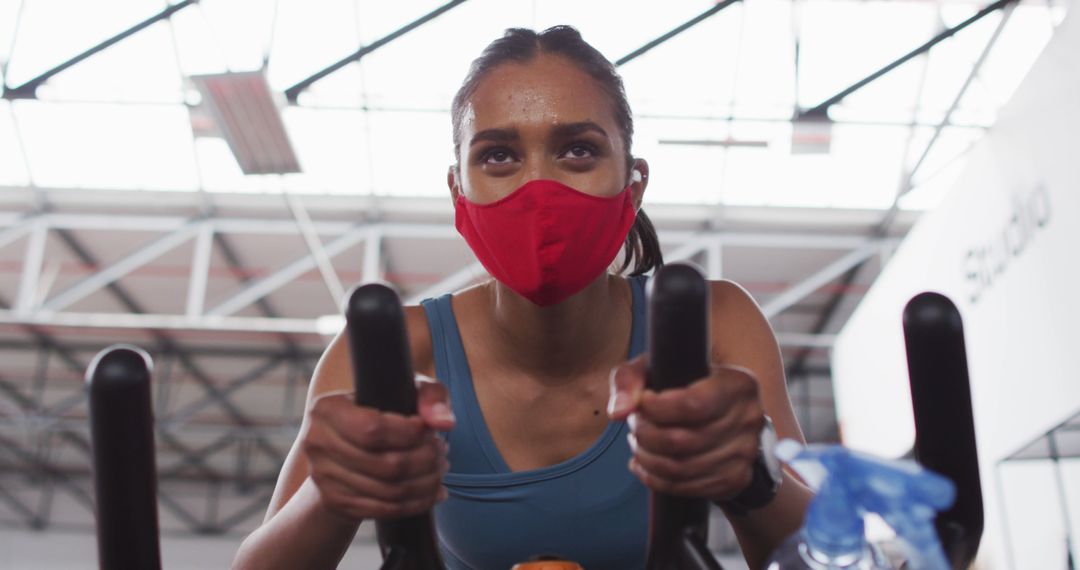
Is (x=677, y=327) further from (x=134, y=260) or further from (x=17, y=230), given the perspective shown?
(x=17, y=230)

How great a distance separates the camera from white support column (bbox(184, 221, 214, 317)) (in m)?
7.68

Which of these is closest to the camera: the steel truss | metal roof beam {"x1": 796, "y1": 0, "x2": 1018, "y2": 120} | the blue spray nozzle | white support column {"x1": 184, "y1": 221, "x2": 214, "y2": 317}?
the blue spray nozzle

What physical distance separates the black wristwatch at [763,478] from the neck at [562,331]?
0.62 meters

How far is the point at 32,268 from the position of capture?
25.6ft

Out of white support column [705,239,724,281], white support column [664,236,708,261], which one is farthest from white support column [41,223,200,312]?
white support column [705,239,724,281]

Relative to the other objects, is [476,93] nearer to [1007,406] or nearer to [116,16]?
[1007,406]

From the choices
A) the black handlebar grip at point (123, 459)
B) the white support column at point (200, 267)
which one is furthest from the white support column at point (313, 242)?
the black handlebar grip at point (123, 459)

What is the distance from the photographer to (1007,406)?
404cm

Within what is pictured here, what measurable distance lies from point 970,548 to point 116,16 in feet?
21.6

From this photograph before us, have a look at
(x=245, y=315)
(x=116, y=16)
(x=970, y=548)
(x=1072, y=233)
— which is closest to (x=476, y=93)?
(x=970, y=548)

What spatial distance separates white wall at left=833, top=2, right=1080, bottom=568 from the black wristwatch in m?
2.95

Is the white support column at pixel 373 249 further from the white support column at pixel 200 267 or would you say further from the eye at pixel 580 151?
the eye at pixel 580 151

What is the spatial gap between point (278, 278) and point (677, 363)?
790cm

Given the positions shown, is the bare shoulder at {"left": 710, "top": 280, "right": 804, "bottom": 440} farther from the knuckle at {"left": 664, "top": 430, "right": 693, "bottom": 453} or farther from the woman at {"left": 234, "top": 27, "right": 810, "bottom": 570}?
the knuckle at {"left": 664, "top": 430, "right": 693, "bottom": 453}
